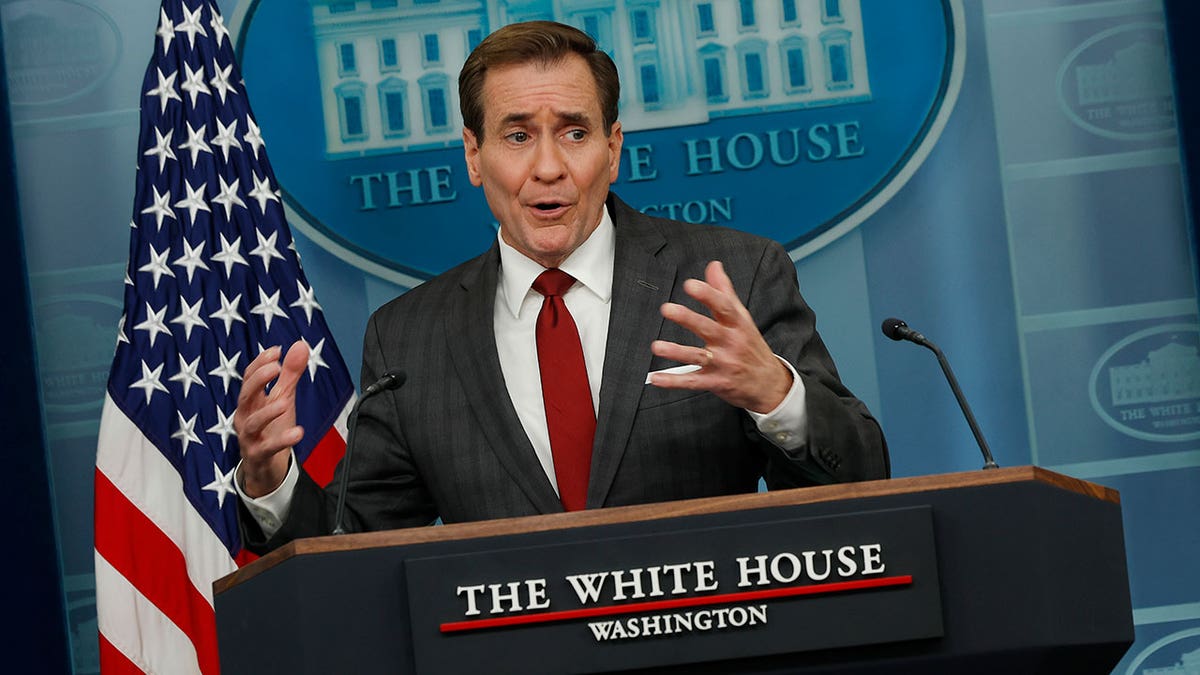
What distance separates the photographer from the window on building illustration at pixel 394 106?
14.6 feet

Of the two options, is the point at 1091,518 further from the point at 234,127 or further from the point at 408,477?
the point at 234,127

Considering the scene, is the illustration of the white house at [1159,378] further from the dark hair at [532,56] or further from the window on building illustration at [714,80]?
the dark hair at [532,56]

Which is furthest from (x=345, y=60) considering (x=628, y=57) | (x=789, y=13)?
(x=789, y=13)

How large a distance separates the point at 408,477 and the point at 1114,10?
290cm

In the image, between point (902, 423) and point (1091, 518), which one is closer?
point (1091, 518)

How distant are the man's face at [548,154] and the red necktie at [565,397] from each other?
108mm

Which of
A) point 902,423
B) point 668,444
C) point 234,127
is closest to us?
point 668,444

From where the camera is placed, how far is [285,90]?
175 inches

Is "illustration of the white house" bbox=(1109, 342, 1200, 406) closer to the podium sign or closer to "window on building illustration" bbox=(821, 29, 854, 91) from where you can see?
"window on building illustration" bbox=(821, 29, 854, 91)

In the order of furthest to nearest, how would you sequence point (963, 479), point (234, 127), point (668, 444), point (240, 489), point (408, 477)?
point (234, 127) < point (408, 477) < point (668, 444) < point (240, 489) < point (963, 479)

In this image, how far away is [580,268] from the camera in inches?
109

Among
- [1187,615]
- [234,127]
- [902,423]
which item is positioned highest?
[234,127]

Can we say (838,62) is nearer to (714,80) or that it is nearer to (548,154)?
(714,80)

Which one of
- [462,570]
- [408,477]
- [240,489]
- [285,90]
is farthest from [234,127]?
[462,570]
